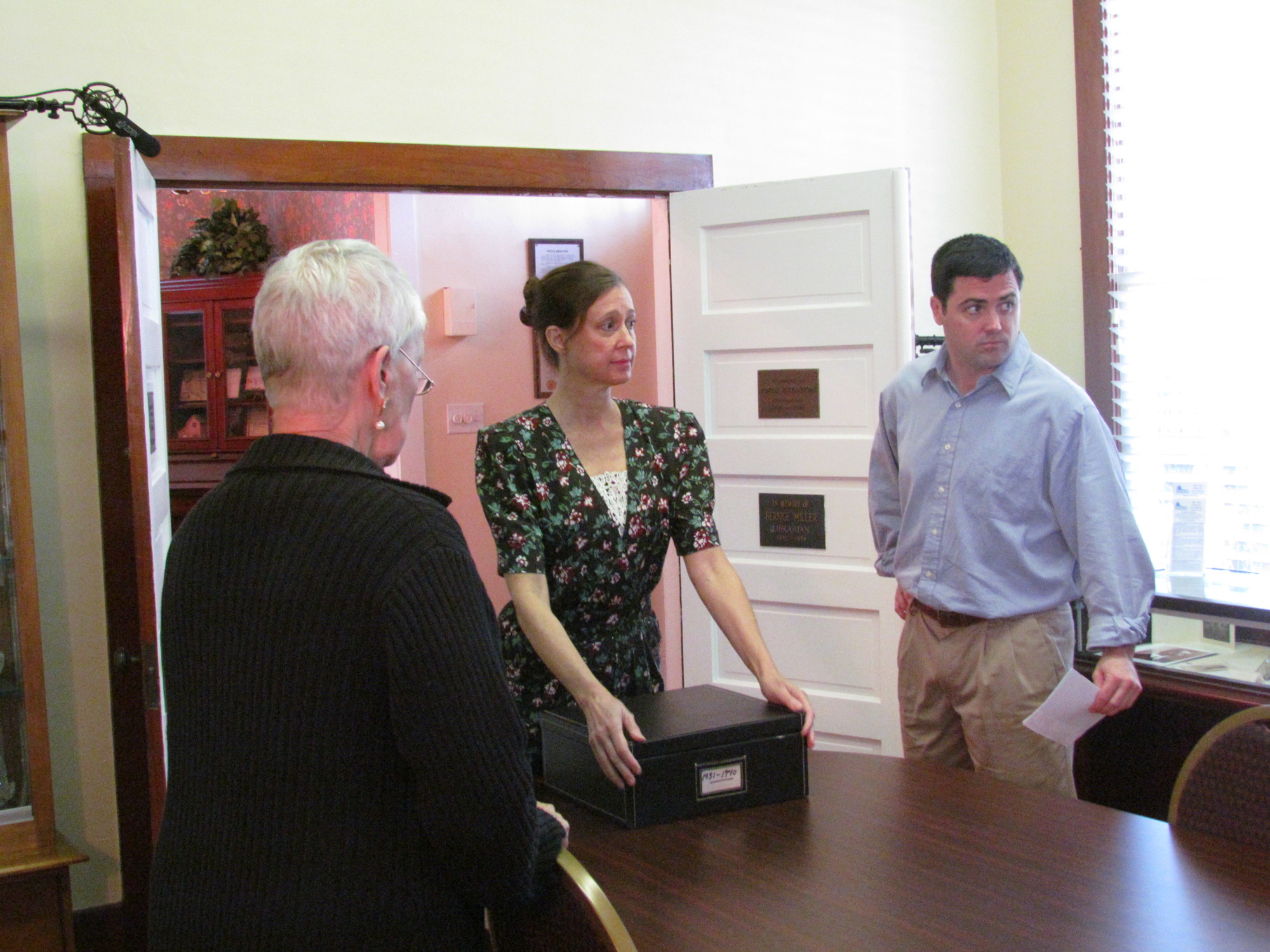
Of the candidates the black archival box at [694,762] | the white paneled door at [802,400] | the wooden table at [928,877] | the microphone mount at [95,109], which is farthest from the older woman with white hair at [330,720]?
the white paneled door at [802,400]

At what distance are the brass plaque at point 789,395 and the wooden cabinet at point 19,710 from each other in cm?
209

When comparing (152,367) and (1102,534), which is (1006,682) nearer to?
(1102,534)

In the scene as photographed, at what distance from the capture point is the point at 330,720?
1084mm

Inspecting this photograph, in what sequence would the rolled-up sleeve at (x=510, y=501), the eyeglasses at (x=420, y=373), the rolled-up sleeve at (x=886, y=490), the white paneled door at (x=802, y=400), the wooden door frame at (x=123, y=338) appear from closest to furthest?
the eyeglasses at (x=420, y=373), the rolled-up sleeve at (x=510, y=501), the rolled-up sleeve at (x=886, y=490), the wooden door frame at (x=123, y=338), the white paneled door at (x=802, y=400)

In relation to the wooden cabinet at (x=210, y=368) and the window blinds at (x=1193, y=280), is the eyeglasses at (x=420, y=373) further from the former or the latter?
the wooden cabinet at (x=210, y=368)

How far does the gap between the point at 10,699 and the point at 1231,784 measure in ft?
8.45

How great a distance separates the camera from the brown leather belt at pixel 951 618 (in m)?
2.43

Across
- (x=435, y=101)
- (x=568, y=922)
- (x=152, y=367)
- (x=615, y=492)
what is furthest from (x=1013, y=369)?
(x=152, y=367)

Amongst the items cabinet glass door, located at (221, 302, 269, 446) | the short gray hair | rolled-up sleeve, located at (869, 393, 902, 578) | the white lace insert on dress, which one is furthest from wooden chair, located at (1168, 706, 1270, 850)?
cabinet glass door, located at (221, 302, 269, 446)

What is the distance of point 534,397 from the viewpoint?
5.52 meters

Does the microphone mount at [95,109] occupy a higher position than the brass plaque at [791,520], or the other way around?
the microphone mount at [95,109]

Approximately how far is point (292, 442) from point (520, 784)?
0.41 metres

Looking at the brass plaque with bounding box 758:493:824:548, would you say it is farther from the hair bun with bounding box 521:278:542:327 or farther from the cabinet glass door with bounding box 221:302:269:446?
the cabinet glass door with bounding box 221:302:269:446

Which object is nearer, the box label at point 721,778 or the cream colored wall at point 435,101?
the box label at point 721,778
